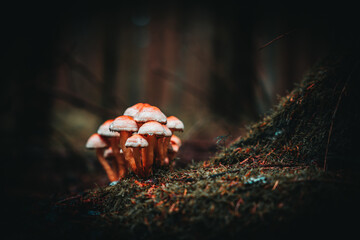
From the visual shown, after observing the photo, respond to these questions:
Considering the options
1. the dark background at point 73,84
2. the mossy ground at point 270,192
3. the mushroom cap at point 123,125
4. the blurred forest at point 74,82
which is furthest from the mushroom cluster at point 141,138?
the blurred forest at point 74,82

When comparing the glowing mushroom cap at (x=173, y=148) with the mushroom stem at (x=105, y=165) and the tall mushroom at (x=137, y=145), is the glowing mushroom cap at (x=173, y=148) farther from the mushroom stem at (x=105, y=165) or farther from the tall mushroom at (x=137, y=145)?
the mushroom stem at (x=105, y=165)

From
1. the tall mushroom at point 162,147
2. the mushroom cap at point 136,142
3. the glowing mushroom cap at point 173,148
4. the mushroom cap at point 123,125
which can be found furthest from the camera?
the glowing mushroom cap at point 173,148

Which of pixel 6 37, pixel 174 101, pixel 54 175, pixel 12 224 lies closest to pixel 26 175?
pixel 54 175

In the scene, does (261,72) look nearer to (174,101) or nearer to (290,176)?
(290,176)

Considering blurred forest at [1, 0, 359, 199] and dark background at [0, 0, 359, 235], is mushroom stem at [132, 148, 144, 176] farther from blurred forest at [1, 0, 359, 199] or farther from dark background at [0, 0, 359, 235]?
blurred forest at [1, 0, 359, 199]

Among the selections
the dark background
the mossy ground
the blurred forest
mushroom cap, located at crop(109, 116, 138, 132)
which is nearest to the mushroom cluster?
mushroom cap, located at crop(109, 116, 138, 132)
